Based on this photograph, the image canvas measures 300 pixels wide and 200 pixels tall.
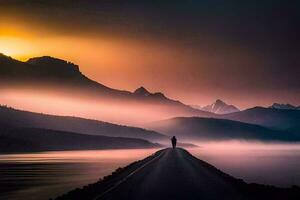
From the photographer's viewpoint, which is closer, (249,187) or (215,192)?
(215,192)

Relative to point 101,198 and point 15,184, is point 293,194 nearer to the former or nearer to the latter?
point 101,198

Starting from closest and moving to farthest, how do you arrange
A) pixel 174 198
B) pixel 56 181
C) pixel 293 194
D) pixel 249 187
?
pixel 174 198 → pixel 293 194 → pixel 249 187 → pixel 56 181

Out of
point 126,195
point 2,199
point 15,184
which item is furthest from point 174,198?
point 15,184

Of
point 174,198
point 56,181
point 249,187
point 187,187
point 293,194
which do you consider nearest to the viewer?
point 174,198

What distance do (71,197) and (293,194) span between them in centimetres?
1368

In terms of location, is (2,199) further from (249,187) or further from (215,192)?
(249,187)

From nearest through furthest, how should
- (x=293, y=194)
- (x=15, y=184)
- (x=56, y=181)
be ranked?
(x=293, y=194)
(x=15, y=184)
(x=56, y=181)

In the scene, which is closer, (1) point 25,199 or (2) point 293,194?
(2) point 293,194

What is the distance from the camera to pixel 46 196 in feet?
149

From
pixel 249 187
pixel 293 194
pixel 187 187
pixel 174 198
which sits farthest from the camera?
pixel 249 187

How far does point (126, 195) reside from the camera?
36.1 m

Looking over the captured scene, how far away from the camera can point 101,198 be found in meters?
35.1

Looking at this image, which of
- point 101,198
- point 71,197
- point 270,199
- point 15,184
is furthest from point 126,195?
point 15,184

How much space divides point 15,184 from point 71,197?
65.4 ft
